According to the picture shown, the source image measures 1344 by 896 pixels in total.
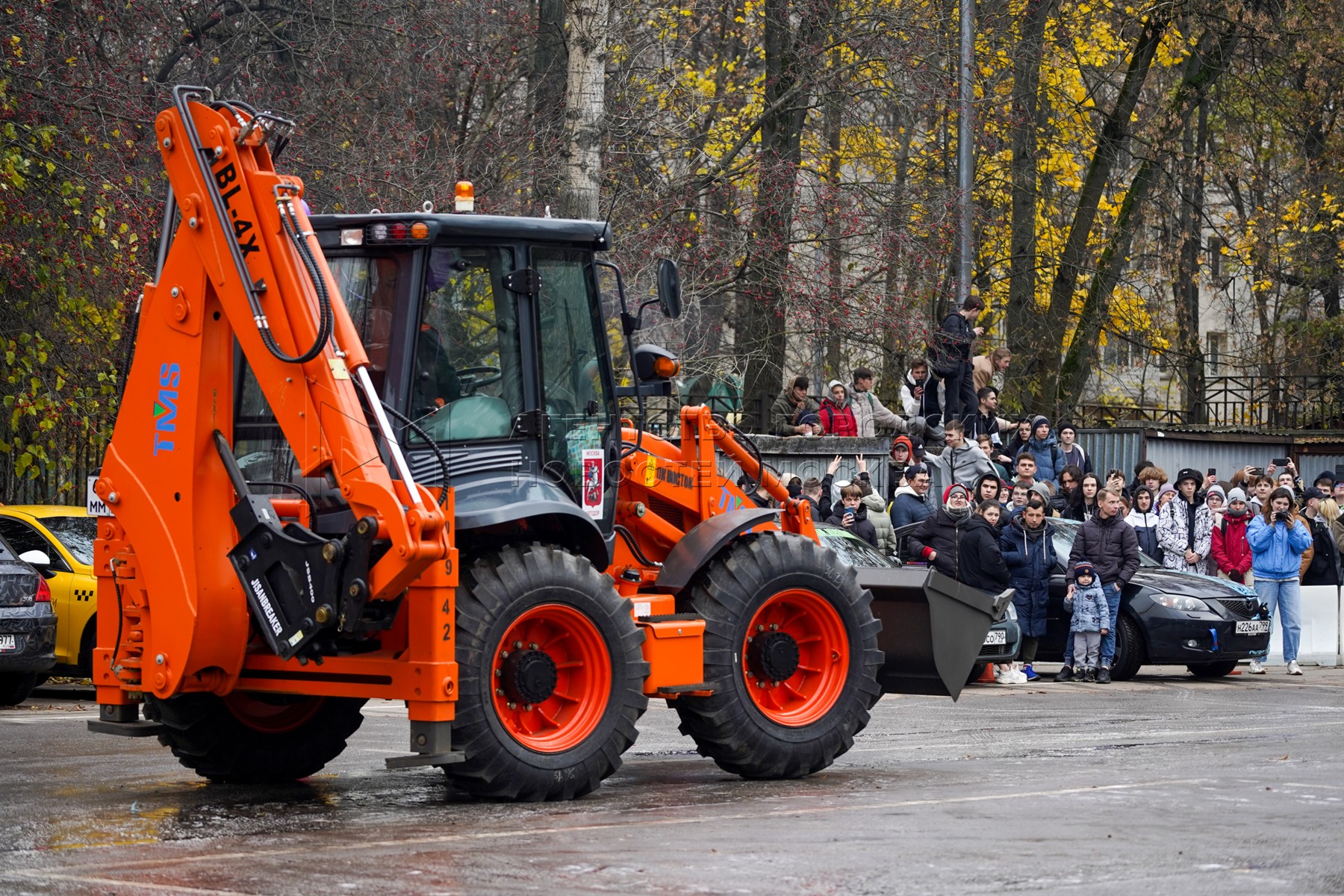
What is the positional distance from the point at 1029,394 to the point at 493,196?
49.7 ft

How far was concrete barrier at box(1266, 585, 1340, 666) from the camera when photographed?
21.5 metres

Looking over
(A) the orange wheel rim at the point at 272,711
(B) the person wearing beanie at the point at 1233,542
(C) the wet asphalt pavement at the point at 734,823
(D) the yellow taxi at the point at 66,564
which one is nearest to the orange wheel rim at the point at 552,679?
(C) the wet asphalt pavement at the point at 734,823

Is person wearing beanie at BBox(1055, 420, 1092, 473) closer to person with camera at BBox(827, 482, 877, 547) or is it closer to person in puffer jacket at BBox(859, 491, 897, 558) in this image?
person in puffer jacket at BBox(859, 491, 897, 558)

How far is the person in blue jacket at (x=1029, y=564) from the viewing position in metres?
18.5

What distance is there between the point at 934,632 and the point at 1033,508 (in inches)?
280

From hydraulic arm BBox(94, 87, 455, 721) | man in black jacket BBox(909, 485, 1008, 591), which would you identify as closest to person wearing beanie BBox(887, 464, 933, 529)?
man in black jacket BBox(909, 485, 1008, 591)

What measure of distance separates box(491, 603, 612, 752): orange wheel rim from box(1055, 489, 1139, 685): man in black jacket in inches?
387

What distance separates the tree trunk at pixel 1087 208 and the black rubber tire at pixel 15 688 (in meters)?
21.0

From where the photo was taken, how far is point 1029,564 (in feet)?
60.7

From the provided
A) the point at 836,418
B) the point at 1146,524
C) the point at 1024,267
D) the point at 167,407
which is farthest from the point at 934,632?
the point at 1024,267

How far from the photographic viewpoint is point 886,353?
27.2 metres

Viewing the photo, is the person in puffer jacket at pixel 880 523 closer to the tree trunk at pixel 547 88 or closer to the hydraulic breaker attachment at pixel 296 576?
the tree trunk at pixel 547 88

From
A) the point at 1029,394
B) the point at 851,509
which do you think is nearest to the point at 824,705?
the point at 851,509

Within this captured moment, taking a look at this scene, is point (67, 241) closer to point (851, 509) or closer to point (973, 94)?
point (851, 509)
